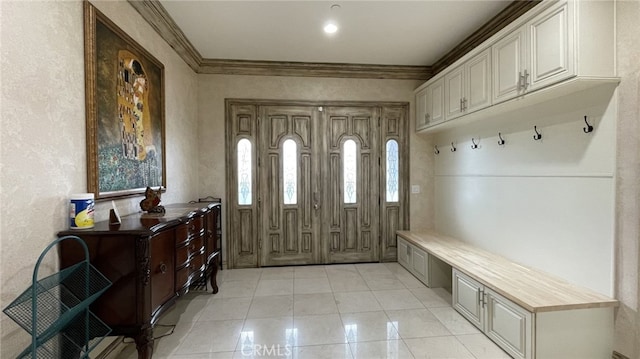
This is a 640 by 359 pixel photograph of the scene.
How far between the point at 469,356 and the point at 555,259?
1162 millimetres

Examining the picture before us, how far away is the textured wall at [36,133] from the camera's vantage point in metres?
1.37

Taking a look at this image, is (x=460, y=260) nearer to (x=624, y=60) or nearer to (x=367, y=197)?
→ (x=367, y=197)

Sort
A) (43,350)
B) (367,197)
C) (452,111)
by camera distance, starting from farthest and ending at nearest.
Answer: (367,197), (452,111), (43,350)

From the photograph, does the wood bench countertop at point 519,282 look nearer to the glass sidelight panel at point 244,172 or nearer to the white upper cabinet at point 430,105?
the white upper cabinet at point 430,105

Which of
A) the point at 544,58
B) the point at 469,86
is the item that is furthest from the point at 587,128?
the point at 469,86

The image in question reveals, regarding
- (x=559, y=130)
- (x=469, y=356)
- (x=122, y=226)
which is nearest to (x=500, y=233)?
(x=559, y=130)

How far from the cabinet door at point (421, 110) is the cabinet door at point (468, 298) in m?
2.22

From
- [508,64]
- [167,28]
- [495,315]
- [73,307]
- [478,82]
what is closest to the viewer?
[73,307]

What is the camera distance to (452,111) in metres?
3.39

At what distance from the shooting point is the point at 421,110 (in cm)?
421

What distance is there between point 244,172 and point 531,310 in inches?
145

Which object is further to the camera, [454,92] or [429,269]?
[429,269]

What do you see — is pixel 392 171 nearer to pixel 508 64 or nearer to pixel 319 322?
pixel 508 64

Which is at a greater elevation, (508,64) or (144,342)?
(508,64)
